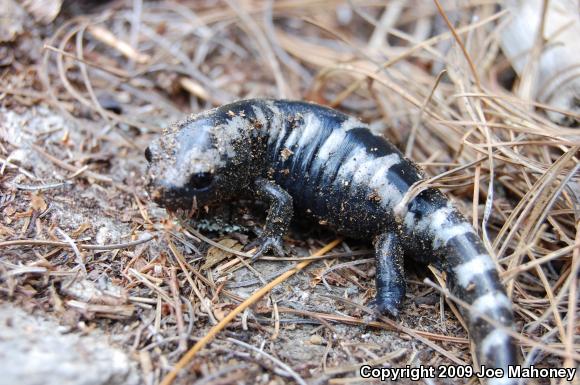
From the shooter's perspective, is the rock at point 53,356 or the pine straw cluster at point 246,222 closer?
the rock at point 53,356

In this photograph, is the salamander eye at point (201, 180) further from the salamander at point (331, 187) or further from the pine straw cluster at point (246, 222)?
the pine straw cluster at point (246, 222)

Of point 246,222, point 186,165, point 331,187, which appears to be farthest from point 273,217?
point 186,165

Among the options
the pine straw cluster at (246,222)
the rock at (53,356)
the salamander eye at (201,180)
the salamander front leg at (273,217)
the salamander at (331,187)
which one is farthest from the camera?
the salamander front leg at (273,217)

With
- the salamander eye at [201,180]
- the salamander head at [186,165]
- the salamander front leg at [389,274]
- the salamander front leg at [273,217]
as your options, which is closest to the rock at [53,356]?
the salamander head at [186,165]

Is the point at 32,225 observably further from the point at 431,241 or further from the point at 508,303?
the point at 508,303

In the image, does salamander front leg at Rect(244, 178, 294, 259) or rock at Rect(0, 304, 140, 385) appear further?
salamander front leg at Rect(244, 178, 294, 259)

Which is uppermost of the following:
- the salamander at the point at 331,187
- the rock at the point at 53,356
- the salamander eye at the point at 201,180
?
the salamander at the point at 331,187

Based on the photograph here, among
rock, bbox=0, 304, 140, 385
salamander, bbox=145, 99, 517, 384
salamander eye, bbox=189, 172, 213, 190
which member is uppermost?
salamander, bbox=145, 99, 517, 384

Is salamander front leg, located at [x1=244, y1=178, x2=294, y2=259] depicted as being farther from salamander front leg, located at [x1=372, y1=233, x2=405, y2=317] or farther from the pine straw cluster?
salamander front leg, located at [x1=372, y1=233, x2=405, y2=317]

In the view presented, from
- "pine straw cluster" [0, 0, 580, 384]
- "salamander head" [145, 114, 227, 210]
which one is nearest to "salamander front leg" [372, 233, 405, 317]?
"pine straw cluster" [0, 0, 580, 384]
